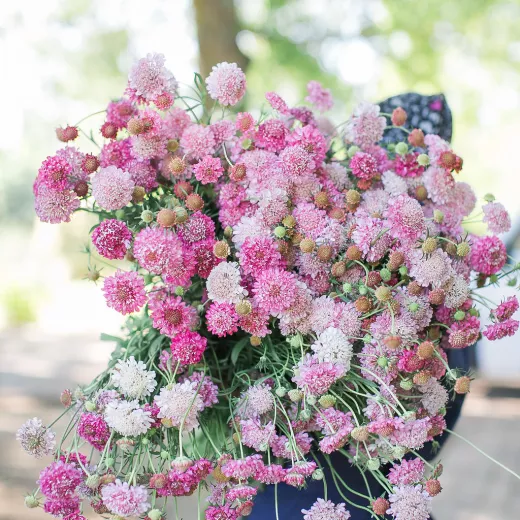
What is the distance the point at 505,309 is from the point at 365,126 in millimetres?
310

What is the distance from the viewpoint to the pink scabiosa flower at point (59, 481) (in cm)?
73

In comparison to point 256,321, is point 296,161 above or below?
above

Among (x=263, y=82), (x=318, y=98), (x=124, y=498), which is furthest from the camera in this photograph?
(x=263, y=82)

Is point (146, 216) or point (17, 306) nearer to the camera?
point (146, 216)

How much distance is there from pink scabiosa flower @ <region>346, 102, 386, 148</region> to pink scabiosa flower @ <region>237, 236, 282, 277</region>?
0.77ft

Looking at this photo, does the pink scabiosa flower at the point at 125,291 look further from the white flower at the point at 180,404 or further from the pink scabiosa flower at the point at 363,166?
the pink scabiosa flower at the point at 363,166

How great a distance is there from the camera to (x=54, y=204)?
82 cm

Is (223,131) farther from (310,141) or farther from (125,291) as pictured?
(125,291)

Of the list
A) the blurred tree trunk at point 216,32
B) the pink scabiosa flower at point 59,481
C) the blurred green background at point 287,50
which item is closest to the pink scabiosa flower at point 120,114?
the pink scabiosa flower at point 59,481

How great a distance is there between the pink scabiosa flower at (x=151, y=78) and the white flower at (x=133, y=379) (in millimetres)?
335

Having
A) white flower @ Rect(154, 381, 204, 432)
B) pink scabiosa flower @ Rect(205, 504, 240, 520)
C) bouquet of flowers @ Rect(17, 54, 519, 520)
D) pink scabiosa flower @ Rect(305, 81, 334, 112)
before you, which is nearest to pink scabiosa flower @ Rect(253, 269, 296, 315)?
bouquet of flowers @ Rect(17, 54, 519, 520)

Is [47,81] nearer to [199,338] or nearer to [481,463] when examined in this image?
[481,463]

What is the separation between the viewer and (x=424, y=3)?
14.2 feet

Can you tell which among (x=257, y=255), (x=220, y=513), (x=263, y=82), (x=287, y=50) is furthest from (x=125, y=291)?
(x=263, y=82)
